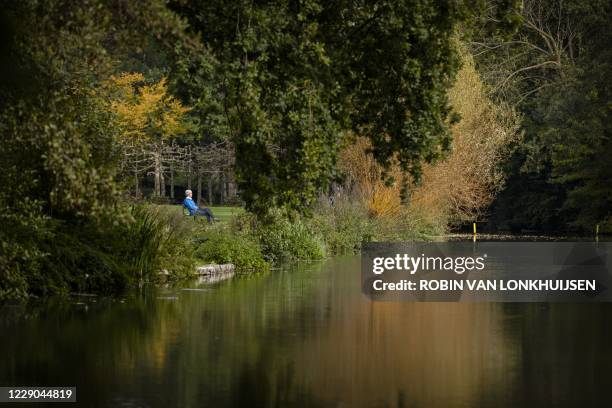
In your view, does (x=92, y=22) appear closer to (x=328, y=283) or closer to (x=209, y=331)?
(x=209, y=331)

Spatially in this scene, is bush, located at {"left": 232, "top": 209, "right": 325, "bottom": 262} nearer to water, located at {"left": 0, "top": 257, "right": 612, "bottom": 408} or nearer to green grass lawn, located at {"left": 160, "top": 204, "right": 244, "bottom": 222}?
green grass lawn, located at {"left": 160, "top": 204, "right": 244, "bottom": 222}

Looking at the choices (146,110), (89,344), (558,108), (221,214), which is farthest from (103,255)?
(146,110)

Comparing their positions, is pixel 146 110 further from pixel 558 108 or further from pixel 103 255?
pixel 103 255

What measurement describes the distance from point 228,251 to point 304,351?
16720 mm

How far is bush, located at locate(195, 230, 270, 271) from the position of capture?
33.0 metres

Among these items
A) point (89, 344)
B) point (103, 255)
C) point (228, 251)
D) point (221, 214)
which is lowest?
point (89, 344)

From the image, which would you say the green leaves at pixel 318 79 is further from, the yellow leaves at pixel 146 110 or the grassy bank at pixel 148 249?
the yellow leaves at pixel 146 110

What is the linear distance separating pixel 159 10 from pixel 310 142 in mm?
4362

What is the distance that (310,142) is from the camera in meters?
18.1

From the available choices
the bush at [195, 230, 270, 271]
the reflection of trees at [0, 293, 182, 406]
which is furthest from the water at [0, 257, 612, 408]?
the bush at [195, 230, 270, 271]

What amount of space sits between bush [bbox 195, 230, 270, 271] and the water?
22.9ft

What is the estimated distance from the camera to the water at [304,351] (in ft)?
43.7

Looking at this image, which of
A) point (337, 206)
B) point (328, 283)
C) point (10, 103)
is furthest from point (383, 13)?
point (337, 206)

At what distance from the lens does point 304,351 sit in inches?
665
